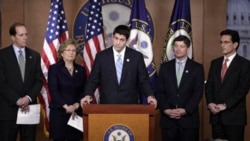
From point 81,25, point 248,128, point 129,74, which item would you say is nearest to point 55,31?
point 81,25

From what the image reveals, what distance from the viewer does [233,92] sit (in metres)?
4.55

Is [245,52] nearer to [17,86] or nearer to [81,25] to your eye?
[81,25]

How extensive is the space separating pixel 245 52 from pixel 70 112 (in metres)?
2.60

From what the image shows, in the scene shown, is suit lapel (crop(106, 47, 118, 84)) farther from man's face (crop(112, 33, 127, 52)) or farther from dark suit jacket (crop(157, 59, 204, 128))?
dark suit jacket (crop(157, 59, 204, 128))

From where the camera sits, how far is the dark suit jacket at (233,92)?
4.49 meters

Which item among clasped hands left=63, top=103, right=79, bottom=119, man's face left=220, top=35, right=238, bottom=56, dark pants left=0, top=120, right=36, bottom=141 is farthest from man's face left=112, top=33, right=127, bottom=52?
dark pants left=0, top=120, right=36, bottom=141

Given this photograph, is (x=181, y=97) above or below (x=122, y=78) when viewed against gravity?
below

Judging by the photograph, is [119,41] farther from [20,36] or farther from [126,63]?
[20,36]

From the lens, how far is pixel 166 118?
4605mm

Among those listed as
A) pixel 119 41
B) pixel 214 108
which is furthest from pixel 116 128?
pixel 214 108

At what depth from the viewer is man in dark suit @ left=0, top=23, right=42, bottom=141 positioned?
4484 mm

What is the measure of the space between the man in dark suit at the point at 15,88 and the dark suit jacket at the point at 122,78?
2.49ft

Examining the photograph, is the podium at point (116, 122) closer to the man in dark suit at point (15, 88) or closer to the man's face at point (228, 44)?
the man in dark suit at point (15, 88)

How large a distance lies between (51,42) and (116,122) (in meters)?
2.02
